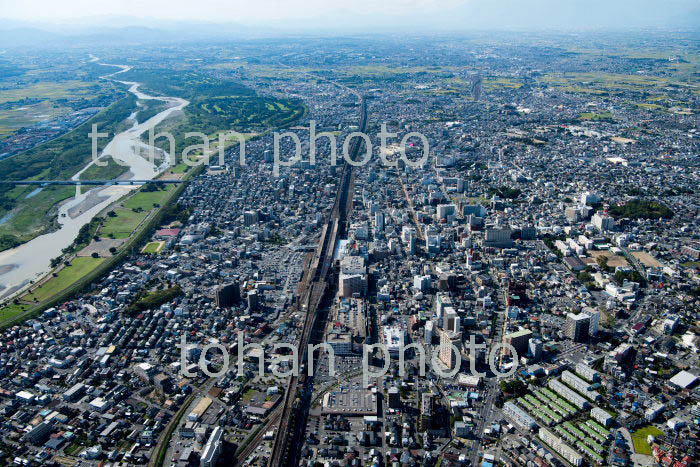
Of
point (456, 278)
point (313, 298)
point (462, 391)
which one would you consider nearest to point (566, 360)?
point (462, 391)

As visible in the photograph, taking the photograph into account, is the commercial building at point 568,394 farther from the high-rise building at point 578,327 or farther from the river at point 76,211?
the river at point 76,211

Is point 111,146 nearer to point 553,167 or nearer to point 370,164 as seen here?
point 370,164

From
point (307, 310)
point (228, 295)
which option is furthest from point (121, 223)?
→ point (307, 310)

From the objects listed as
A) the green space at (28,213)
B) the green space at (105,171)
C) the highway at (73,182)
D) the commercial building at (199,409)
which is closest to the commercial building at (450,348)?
the commercial building at (199,409)

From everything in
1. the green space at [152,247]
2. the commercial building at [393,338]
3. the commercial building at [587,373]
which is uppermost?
the commercial building at [587,373]

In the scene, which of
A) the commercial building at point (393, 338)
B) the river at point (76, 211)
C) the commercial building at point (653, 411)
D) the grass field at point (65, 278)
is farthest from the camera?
the river at point (76, 211)

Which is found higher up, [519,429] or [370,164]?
[370,164]

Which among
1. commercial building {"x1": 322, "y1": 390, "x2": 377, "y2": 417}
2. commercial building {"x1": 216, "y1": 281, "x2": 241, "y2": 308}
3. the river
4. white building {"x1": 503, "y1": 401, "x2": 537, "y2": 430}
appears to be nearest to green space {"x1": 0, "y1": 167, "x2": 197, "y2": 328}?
the river
